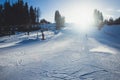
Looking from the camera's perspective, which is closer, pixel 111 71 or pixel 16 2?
pixel 111 71

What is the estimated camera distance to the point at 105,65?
696 cm

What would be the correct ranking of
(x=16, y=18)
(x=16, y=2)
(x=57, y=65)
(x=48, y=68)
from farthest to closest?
(x=16, y=2)
(x=16, y=18)
(x=57, y=65)
(x=48, y=68)

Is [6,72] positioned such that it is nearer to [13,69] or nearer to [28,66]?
[13,69]

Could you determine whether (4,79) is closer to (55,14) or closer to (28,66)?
(28,66)

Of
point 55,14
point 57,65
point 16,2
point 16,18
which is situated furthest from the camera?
point 55,14

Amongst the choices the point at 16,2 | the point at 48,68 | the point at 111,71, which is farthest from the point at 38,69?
the point at 16,2

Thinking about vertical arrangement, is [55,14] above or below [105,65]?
above

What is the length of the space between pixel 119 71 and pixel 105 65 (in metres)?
0.88

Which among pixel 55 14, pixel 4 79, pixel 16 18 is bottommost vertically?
pixel 4 79

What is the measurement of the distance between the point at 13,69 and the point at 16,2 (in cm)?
4098

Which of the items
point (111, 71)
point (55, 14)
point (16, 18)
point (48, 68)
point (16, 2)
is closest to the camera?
point (111, 71)

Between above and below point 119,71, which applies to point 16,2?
above

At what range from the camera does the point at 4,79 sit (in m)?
5.39

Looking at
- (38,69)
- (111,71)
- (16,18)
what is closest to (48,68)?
(38,69)
